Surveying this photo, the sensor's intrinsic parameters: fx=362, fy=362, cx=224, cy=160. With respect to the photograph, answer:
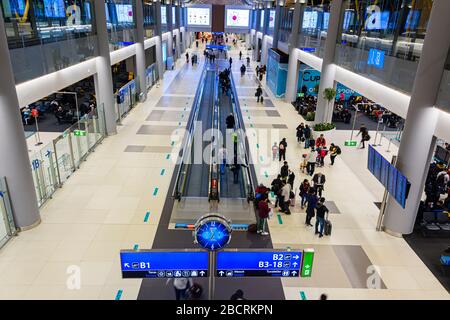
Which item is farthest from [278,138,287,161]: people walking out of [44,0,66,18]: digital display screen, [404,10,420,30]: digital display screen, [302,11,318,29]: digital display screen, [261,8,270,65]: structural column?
[261,8,270,65]: structural column

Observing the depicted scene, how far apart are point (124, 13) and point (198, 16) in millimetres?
27871

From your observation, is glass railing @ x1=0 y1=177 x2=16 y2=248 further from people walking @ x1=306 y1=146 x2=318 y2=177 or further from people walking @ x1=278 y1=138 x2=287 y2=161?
people walking @ x1=306 y1=146 x2=318 y2=177

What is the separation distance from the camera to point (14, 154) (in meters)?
9.00

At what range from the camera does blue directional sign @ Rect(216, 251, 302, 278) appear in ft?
15.5

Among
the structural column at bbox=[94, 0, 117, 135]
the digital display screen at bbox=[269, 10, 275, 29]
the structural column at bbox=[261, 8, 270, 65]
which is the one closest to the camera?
the structural column at bbox=[94, 0, 117, 135]

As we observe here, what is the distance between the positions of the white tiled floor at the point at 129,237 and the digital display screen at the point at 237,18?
1451 inches

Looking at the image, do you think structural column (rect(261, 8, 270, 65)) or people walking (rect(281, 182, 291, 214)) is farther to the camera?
structural column (rect(261, 8, 270, 65))

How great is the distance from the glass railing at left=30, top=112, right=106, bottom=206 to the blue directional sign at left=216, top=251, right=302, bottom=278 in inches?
315

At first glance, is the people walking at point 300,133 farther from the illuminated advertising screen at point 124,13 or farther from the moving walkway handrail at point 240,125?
the illuminated advertising screen at point 124,13

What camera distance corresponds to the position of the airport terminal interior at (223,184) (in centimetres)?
759

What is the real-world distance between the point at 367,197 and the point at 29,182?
10.3 metres

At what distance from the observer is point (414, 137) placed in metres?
9.10

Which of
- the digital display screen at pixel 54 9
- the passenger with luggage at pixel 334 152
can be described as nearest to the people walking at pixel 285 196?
the passenger with luggage at pixel 334 152
